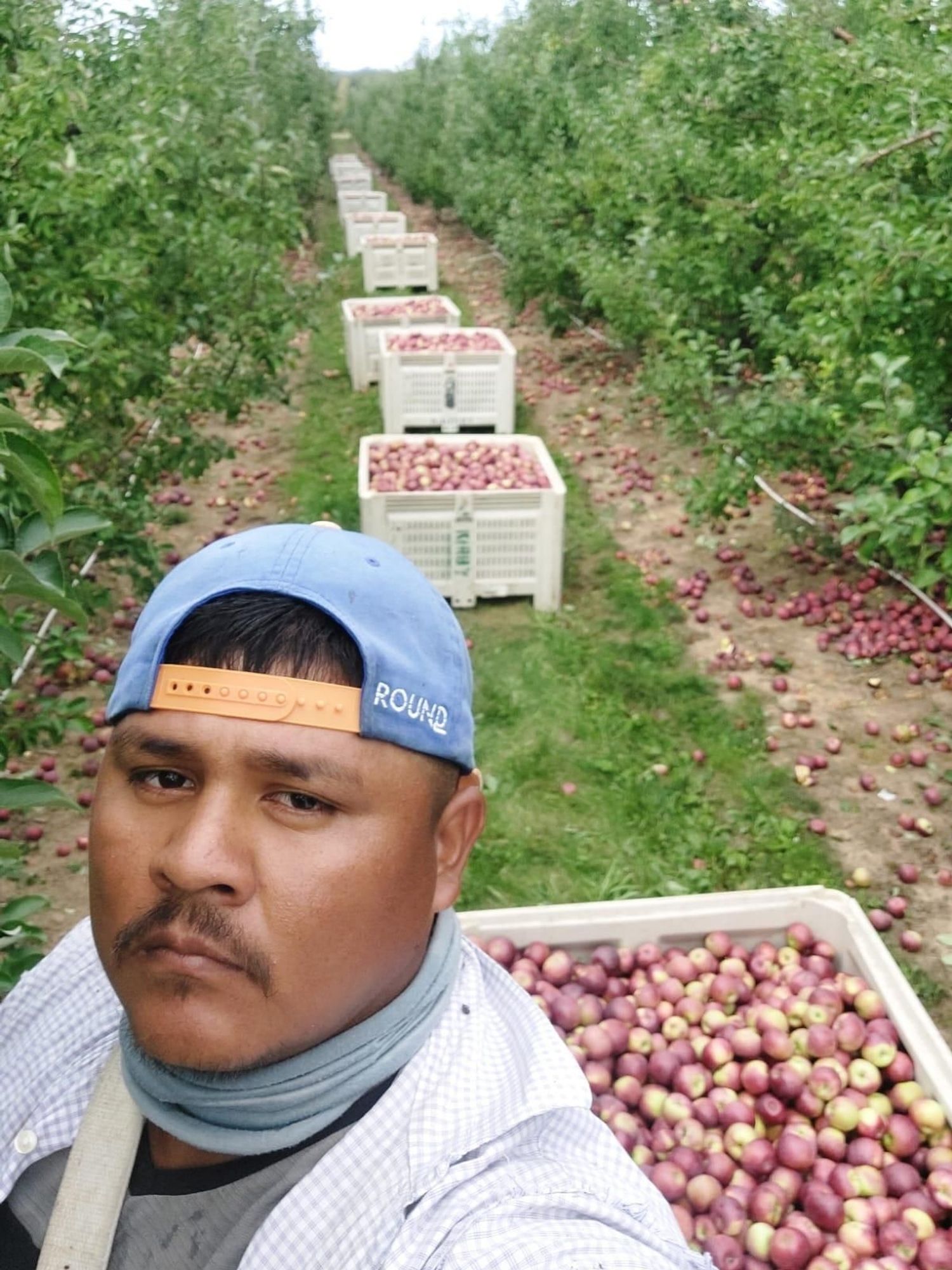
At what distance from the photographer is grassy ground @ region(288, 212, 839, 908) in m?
3.81

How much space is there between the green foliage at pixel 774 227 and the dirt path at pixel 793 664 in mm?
558

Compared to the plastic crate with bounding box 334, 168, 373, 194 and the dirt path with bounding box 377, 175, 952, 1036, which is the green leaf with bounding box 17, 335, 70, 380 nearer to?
the dirt path with bounding box 377, 175, 952, 1036

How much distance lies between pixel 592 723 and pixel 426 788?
371 cm

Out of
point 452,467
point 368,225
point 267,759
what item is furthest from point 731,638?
point 368,225

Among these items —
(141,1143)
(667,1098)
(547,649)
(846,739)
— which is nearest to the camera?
(141,1143)

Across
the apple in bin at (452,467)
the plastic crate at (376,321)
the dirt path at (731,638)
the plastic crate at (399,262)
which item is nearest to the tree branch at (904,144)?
the dirt path at (731,638)

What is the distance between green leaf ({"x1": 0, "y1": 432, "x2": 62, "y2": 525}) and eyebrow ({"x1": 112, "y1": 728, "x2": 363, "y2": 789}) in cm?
57

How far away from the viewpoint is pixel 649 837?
13.1 feet

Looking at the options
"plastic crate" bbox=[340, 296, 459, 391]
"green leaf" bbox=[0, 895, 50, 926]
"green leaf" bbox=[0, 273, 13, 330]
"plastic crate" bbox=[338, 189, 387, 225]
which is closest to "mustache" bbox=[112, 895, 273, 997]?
"green leaf" bbox=[0, 273, 13, 330]

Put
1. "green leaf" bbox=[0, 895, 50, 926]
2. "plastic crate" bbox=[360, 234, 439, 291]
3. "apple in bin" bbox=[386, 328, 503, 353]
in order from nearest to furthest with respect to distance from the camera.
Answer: "green leaf" bbox=[0, 895, 50, 926] → "apple in bin" bbox=[386, 328, 503, 353] → "plastic crate" bbox=[360, 234, 439, 291]

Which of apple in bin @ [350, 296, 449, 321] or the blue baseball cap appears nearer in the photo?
the blue baseball cap

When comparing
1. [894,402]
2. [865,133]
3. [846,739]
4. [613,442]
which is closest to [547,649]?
[846,739]

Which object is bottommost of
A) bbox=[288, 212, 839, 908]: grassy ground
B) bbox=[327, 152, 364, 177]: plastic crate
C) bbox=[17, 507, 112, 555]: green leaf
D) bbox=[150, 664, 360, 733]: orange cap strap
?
bbox=[327, 152, 364, 177]: plastic crate

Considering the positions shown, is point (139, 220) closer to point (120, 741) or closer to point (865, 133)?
point (865, 133)
